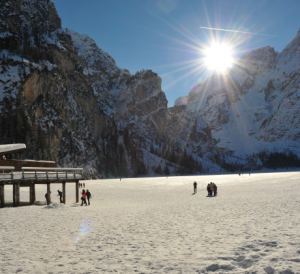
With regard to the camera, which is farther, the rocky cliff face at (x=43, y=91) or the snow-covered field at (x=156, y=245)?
the rocky cliff face at (x=43, y=91)

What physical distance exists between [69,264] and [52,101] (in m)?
105

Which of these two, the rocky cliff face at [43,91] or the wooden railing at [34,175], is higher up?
the rocky cliff face at [43,91]

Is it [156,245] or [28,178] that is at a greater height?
[28,178]

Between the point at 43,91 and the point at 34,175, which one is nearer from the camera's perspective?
the point at 34,175

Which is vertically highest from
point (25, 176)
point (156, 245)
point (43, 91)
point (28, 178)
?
→ point (43, 91)

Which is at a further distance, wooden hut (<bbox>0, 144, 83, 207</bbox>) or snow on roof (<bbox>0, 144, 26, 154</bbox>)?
snow on roof (<bbox>0, 144, 26, 154</bbox>)

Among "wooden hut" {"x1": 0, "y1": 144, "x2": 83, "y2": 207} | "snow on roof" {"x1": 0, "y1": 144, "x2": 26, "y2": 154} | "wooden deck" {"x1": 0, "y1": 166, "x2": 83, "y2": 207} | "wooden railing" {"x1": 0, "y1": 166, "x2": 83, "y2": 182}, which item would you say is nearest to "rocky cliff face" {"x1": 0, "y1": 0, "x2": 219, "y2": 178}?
"snow on roof" {"x1": 0, "y1": 144, "x2": 26, "y2": 154}

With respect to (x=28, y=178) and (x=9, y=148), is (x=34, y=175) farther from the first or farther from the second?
(x=9, y=148)

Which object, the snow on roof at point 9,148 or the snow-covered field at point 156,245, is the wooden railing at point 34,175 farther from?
the snow-covered field at point 156,245

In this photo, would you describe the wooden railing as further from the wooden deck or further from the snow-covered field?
the snow-covered field

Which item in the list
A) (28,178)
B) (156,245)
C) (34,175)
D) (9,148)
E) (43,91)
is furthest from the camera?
(43,91)

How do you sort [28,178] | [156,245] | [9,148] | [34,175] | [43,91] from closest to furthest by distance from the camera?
[156,245], [28,178], [34,175], [9,148], [43,91]

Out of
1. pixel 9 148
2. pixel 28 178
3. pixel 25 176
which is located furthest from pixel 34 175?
pixel 9 148

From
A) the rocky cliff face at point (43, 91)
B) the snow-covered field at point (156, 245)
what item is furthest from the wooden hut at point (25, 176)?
the rocky cliff face at point (43, 91)
